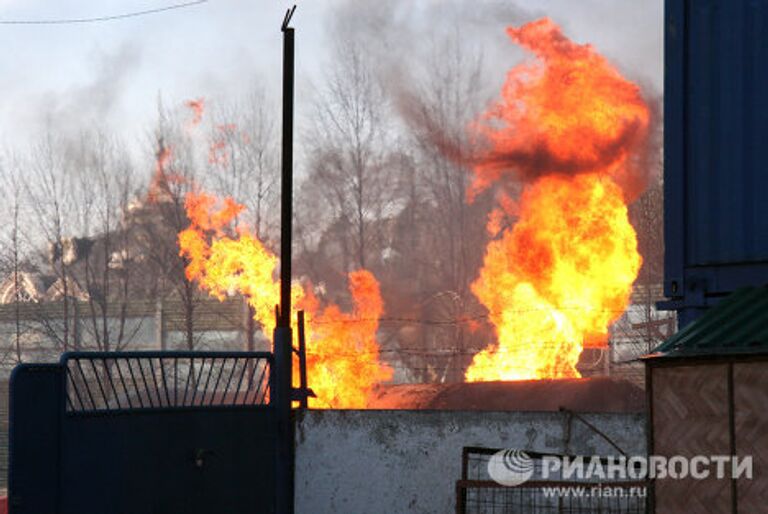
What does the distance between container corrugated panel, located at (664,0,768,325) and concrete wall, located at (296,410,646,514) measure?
2.13 meters

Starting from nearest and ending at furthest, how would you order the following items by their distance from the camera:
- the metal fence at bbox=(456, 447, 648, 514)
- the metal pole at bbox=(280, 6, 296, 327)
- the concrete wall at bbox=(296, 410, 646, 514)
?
1. the metal fence at bbox=(456, 447, 648, 514)
2. the concrete wall at bbox=(296, 410, 646, 514)
3. the metal pole at bbox=(280, 6, 296, 327)

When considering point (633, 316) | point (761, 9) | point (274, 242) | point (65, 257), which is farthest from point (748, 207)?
point (65, 257)

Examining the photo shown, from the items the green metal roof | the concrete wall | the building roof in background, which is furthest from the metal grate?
the green metal roof

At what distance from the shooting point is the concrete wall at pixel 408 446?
14961 mm

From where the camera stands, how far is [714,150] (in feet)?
45.3

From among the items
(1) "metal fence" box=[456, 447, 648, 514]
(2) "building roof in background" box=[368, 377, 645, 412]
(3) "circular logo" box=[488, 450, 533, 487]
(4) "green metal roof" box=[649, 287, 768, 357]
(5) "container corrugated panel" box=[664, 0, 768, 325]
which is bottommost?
(1) "metal fence" box=[456, 447, 648, 514]

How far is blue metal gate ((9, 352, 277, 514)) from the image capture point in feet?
46.0

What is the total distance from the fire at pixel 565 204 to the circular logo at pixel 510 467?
57.4ft

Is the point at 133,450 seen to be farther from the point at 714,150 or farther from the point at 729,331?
the point at 714,150

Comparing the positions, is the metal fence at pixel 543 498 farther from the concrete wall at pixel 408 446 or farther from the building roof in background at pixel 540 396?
the building roof in background at pixel 540 396

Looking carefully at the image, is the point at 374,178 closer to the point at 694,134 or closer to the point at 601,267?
the point at 601,267

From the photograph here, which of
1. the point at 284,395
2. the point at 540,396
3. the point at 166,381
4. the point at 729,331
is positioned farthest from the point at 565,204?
the point at 729,331

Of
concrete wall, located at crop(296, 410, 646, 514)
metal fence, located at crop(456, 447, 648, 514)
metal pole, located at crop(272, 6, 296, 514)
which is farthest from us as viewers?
metal pole, located at crop(272, 6, 296, 514)

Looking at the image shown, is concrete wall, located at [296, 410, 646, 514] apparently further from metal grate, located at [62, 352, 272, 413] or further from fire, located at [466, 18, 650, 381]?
fire, located at [466, 18, 650, 381]
